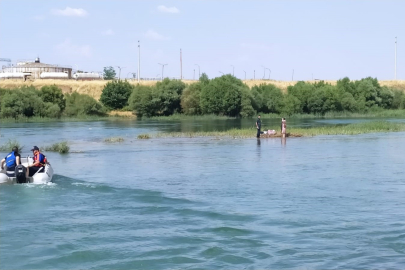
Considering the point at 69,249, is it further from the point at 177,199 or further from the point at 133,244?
the point at 177,199

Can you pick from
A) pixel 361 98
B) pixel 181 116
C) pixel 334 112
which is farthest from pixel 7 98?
pixel 361 98

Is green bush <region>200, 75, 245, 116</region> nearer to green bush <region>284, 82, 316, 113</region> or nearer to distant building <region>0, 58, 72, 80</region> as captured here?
green bush <region>284, 82, 316, 113</region>

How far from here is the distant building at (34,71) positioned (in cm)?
16775

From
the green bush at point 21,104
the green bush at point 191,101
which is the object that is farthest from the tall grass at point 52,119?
the green bush at point 191,101

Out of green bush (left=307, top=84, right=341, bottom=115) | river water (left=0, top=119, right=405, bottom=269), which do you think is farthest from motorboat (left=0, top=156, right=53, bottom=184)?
green bush (left=307, top=84, right=341, bottom=115)

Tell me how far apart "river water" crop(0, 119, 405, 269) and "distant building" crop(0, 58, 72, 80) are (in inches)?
5375

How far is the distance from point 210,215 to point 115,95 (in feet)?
312

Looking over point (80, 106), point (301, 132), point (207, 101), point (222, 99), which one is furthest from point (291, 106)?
point (301, 132)

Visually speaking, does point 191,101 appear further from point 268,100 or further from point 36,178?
point 36,178

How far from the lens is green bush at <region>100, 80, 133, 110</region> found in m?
114

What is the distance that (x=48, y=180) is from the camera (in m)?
26.2

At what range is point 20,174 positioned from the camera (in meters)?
25.3

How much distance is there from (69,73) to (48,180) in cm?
15899

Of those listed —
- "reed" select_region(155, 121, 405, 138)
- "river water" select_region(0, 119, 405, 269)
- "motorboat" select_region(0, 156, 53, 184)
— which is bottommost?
"river water" select_region(0, 119, 405, 269)
